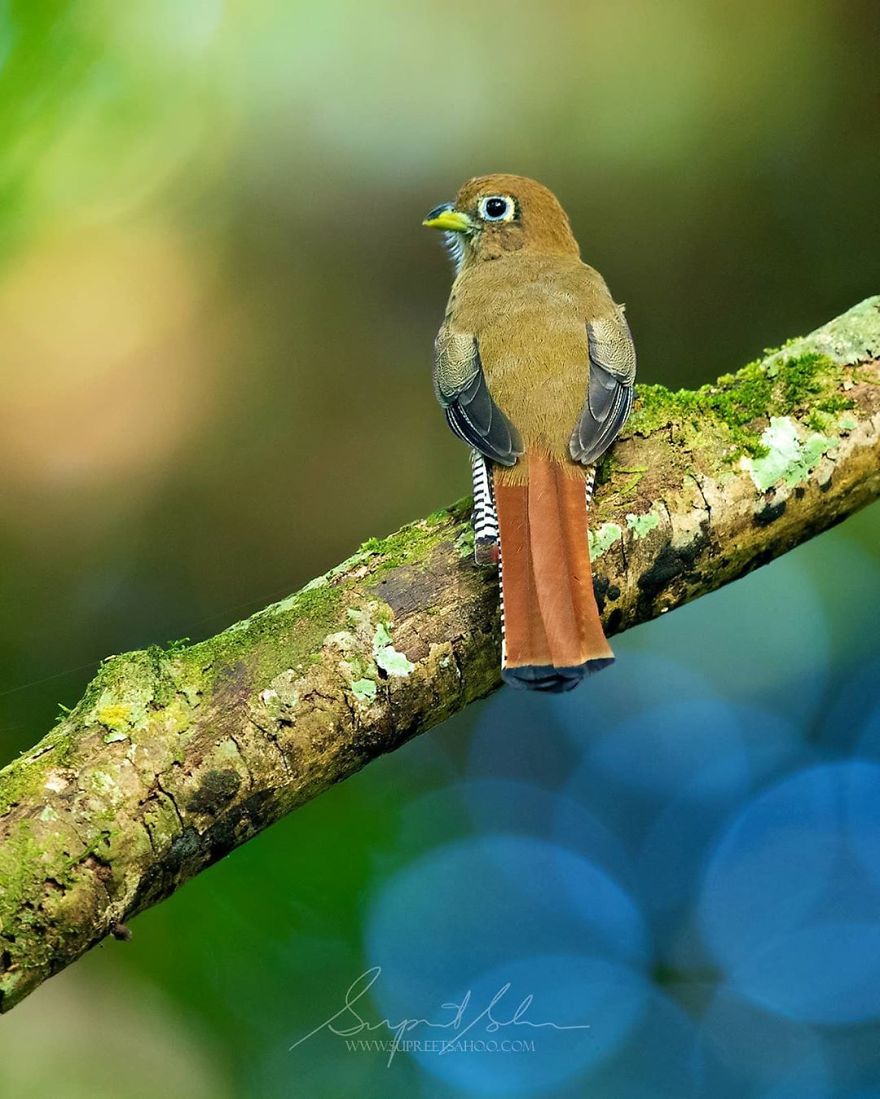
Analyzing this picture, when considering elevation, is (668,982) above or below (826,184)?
below

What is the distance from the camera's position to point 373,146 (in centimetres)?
→ 522

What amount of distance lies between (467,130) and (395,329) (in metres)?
1.01

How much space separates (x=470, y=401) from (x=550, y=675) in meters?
0.85

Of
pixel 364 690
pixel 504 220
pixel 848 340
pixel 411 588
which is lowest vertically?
pixel 364 690

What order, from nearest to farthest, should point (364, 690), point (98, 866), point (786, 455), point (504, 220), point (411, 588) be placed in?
point (98, 866) < point (364, 690) < point (411, 588) < point (786, 455) < point (504, 220)

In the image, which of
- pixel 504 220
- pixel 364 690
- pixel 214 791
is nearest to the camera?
pixel 214 791

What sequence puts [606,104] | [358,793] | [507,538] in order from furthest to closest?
[606,104]
[358,793]
[507,538]

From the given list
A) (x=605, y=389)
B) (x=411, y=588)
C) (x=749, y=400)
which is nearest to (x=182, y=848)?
(x=411, y=588)

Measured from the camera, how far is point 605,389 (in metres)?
2.62

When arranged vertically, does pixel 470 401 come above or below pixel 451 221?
below

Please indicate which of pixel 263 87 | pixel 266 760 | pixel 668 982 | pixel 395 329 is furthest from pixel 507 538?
pixel 263 87

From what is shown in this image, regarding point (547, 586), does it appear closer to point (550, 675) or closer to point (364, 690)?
point (550, 675)

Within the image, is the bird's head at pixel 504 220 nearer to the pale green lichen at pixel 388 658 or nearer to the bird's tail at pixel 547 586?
the bird's tail at pixel 547 586

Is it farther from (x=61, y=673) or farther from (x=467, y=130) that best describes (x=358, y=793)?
(x=467, y=130)
